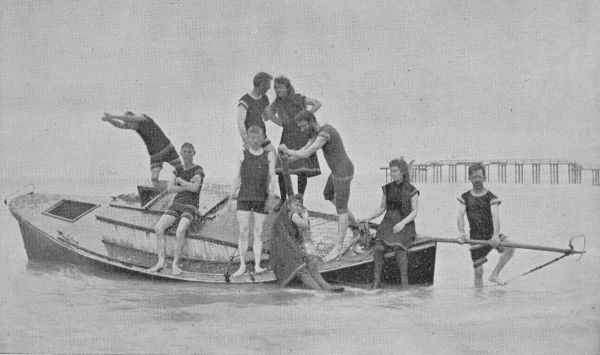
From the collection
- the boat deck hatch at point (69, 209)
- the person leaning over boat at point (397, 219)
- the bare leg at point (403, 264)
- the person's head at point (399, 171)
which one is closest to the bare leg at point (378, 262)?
the person leaning over boat at point (397, 219)

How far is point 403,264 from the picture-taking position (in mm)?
4750

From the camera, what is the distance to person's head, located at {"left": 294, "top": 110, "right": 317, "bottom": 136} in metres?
4.91

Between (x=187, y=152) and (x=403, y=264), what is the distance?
66.7 inches

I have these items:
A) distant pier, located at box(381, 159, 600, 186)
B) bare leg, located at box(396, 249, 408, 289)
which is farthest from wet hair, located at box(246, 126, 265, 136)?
bare leg, located at box(396, 249, 408, 289)

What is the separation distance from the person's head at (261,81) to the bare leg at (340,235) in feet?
3.45

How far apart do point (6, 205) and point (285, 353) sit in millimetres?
2432

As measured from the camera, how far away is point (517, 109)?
16.1ft

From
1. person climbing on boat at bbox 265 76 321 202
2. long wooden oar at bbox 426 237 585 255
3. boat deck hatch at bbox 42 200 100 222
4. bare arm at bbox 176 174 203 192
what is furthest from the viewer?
boat deck hatch at bbox 42 200 100 222

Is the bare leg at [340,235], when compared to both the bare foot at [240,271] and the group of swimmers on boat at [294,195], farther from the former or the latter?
the bare foot at [240,271]

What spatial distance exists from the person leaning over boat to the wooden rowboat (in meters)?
0.05

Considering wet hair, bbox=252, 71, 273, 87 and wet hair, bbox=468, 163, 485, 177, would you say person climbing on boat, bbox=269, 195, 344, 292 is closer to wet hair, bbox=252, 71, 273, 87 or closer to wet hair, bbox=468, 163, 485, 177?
wet hair, bbox=252, 71, 273, 87

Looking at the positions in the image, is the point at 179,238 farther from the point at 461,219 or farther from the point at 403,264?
the point at 461,219

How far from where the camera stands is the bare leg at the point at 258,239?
492 cm

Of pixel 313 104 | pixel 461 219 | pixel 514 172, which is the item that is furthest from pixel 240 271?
pixel 514 172
